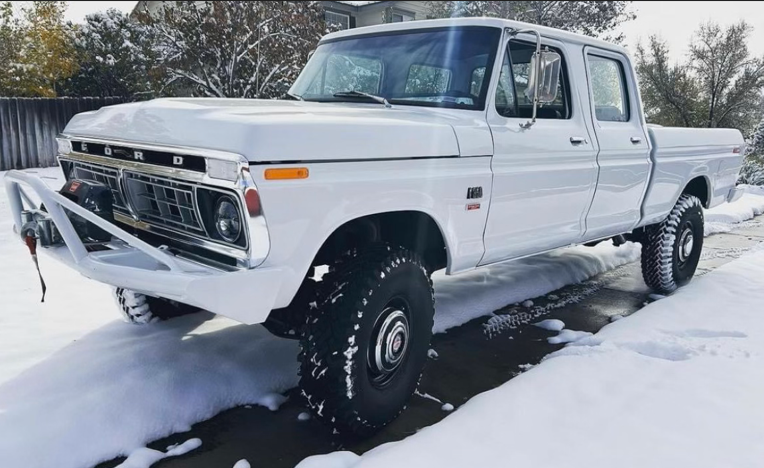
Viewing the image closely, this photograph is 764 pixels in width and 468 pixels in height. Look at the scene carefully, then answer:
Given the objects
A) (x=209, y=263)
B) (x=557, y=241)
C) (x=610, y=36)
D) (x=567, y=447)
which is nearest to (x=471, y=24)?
(x=557, y=241)

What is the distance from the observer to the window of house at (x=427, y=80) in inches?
143

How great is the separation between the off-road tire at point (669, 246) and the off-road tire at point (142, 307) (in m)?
A: 4.20

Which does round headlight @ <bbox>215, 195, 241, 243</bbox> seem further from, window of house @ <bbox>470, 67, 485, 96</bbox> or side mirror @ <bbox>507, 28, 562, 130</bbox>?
side mirror @ <bbox>507, 28, 562, 130</bbox>

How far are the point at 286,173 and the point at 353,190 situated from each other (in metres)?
0.37

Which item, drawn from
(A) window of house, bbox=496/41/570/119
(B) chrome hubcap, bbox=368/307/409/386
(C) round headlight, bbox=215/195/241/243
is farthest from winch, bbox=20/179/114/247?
(A) window of house, bbox=496/41/570/119

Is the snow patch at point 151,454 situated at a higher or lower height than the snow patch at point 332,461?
lower

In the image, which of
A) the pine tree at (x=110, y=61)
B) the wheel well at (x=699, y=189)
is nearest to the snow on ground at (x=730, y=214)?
the wheel well at (x=699, y=189)

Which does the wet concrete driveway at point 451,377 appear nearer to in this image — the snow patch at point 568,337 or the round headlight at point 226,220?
the snow patch at point 568,337

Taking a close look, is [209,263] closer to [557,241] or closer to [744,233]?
[557,241]

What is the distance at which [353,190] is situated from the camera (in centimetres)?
267

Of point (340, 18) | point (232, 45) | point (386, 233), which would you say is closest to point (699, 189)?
point (386, 233)

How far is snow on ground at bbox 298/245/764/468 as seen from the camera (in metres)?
2.56

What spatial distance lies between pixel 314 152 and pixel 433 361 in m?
2.00

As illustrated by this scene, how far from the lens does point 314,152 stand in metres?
2.50
